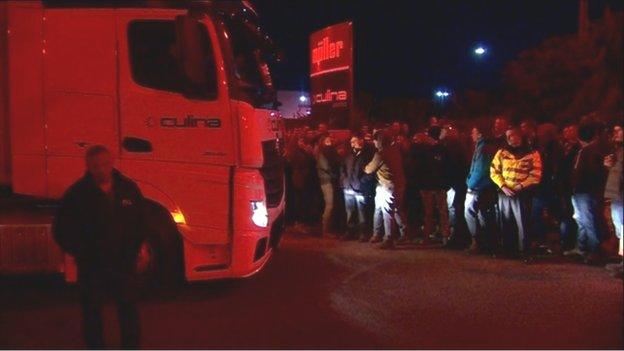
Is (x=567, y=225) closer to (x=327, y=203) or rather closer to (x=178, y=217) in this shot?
(x=327, y=203)

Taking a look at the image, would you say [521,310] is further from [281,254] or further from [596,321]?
[281,254]

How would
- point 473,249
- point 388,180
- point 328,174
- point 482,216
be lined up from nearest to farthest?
1. point 482,216
2. point 473,249
3. point 388,180
4. point 328,174

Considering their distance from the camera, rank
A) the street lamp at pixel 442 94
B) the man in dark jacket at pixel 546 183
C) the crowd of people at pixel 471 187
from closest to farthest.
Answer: the crowd of people at pixel 471 187 < the man in dark jacket at pixel 546 183 < the street lamp at pixel 442 94

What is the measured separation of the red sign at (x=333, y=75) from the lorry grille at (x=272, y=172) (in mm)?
7060

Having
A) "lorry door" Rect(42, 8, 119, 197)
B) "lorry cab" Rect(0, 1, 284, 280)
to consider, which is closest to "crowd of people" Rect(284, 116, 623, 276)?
"lorry cab" Rect(0, 1, 284, 280)

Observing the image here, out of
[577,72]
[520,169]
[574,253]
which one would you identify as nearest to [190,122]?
[577,72]

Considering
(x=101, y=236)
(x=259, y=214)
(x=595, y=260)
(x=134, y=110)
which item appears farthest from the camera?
(x=595, y=260)

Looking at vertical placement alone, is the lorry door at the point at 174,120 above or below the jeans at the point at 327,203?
above

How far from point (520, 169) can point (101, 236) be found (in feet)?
22.2

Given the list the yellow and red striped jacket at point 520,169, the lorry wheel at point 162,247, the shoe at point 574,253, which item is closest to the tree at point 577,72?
the yellow and red striped jacket at point 520,169

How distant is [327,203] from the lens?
14.2m

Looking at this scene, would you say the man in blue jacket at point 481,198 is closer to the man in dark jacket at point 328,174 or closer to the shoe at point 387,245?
the shoe at point 387,245

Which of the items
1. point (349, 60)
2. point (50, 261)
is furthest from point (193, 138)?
point (349, 60)

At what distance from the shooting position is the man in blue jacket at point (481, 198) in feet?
38.8
